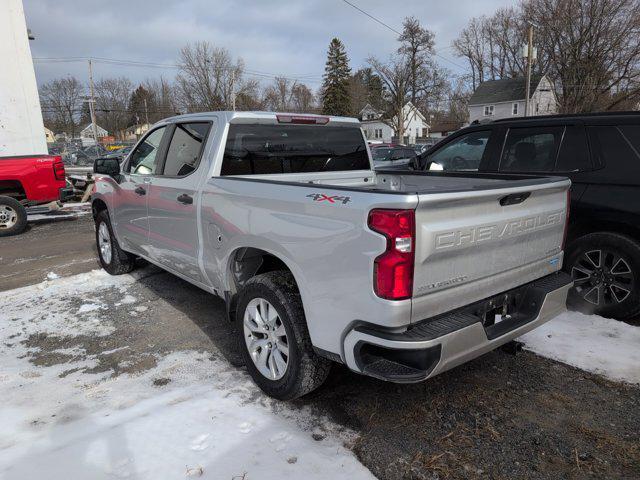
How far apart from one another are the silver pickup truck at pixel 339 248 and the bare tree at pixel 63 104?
7942cm

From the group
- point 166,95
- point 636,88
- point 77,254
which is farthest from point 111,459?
point 166,95

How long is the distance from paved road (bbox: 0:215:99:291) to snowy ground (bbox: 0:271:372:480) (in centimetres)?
252

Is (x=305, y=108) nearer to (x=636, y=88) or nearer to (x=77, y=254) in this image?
(x=636, y=88)

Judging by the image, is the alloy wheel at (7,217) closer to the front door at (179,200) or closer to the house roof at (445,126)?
the front door at (179,200)

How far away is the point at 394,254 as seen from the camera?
2.21 meters

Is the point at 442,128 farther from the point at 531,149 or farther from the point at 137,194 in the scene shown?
the point at 137,194

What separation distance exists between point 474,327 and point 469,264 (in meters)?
0.34

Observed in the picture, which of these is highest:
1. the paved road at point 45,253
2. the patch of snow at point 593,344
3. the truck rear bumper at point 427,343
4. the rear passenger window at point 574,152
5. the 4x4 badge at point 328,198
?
the rear passenger window at point 574,152

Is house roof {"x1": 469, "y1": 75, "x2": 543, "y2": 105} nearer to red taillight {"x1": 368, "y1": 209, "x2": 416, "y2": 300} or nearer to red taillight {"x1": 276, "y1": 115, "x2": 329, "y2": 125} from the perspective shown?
red taillight {"x1": 276, "y1": 115, "x2": 329, "y2": 125}

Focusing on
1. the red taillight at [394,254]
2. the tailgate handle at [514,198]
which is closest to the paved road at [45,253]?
the red taillight at [394,254]

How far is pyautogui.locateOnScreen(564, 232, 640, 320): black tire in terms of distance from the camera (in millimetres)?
4094

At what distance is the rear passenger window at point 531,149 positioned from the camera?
4.64 m

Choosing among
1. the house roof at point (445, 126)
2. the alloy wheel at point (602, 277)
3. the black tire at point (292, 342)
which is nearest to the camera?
the black tire at point (292, 342)

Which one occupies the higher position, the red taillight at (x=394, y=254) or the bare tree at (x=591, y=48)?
the bare tree at (x=591, y=48)
